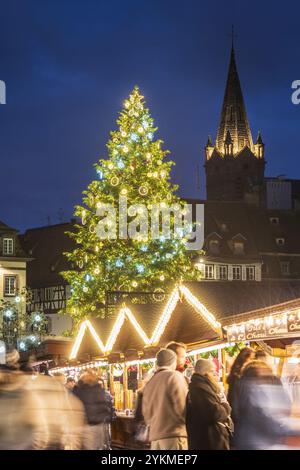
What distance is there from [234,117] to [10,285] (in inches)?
2602

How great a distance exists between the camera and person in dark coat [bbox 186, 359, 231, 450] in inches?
415

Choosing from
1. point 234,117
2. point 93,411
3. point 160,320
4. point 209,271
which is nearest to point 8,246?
point 209,271

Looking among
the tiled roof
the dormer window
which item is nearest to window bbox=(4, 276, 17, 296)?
the tiled roof

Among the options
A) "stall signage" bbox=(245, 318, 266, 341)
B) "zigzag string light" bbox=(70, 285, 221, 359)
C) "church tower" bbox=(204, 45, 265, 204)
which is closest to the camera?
"stall signage" bbox=(245, 318, 266, 341)

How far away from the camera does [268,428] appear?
10.4 metres

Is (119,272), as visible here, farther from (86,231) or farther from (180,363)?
(180,363)

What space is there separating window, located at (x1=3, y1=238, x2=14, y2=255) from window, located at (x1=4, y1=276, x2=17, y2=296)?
191cm

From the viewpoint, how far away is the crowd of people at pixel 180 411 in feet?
32.7

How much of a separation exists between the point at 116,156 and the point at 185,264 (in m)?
4.21

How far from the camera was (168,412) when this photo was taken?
10.8 metres

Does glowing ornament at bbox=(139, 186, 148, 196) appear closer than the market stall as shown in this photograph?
No

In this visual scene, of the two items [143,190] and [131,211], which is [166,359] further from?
[131,211]

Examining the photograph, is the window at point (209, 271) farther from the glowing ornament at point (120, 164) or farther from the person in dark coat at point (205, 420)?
the person in dark coat at point (205, 420)

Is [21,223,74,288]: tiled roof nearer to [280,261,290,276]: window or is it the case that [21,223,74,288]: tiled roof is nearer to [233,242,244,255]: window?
[233,242,244,255]: window
